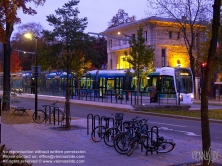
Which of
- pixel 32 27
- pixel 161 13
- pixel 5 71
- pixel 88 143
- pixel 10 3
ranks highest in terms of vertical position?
pixel 32 27

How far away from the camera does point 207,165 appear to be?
8.13 meters

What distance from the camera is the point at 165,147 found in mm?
10812

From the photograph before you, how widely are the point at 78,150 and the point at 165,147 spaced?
2.51 metres

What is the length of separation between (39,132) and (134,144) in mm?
5585

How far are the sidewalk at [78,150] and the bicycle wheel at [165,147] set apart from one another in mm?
143

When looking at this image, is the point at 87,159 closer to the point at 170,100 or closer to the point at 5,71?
the point at 5,71

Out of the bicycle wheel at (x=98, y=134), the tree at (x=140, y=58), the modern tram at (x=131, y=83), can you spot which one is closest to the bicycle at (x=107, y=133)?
the bicycle wheel at (x=98, y=134)

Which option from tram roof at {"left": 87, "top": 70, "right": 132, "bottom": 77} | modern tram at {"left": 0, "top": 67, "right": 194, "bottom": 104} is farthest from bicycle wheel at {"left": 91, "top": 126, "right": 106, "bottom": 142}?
tram roof at {"left": 87, "top": 70, "right": 132, "bottom": 77}

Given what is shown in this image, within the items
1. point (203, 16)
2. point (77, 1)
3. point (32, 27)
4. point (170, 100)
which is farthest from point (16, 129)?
point (32, 27)

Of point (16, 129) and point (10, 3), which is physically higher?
point (10, 3)

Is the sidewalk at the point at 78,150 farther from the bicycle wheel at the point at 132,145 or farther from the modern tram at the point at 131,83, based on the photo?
the modern tram at the point at 131,83

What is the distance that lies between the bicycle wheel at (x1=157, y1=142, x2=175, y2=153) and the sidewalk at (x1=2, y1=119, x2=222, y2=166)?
0.14 metres

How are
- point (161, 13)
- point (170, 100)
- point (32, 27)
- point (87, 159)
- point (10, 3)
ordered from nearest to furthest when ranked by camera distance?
point (87, 159), point (10, 3), point (170, 100), point (161, 13), point (32, 27)

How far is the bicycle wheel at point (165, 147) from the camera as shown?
10.7 meters
